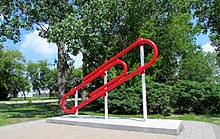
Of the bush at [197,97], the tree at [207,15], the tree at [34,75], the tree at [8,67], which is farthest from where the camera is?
the tree at [34,75]

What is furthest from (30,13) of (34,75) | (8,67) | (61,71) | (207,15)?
(34,75)

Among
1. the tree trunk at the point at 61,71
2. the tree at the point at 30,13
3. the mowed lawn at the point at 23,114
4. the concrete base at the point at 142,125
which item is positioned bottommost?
the mowed lawn at the point at 23,114

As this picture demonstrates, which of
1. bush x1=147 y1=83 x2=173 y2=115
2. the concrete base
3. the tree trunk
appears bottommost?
the concrete base

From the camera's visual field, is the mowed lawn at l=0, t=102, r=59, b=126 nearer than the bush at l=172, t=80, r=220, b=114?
Yes

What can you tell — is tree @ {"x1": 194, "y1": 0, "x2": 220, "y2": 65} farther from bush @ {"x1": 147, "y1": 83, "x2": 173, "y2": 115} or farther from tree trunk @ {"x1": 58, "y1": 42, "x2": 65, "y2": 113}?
tree trunk @ {"x1": 58, "y1": 42, "x2": 65, "y2": 113}

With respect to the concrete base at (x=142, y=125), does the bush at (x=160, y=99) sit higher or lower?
higher

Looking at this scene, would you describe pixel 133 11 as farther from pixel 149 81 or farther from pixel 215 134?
pixel 215 134

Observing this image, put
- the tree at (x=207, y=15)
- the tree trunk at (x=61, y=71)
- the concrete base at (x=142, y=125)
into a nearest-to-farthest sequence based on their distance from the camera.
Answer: the concrete base at (x=142, y=125), the tree trunk at (x=61, y=71), the tree at (x=207, y=15)

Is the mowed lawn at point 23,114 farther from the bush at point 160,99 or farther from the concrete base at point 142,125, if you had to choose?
the bush at point 160,99

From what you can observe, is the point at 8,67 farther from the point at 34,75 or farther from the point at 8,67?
the point at 34,75

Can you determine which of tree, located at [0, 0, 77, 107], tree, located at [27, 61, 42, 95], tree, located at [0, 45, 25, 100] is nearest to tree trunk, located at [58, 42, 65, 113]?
tree, located at [0, 0, 77, 107]

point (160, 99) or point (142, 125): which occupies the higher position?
point (160, 99)

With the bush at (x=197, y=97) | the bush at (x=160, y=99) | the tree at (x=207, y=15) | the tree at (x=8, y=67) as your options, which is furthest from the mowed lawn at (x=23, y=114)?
the tree at (x=8, y=67)

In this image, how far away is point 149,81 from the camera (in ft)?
44.7
